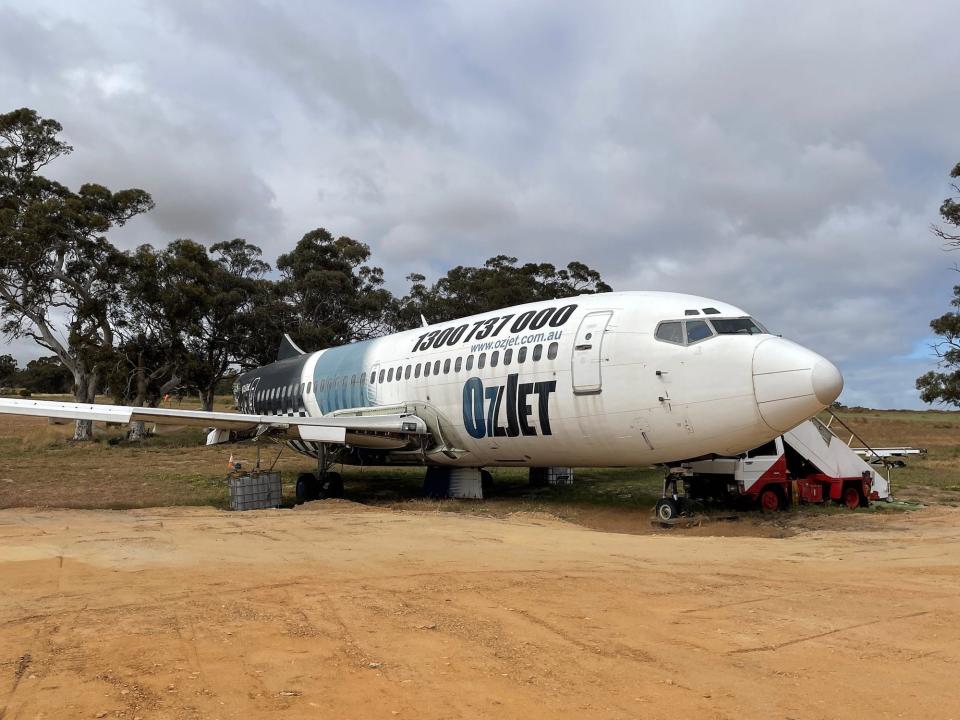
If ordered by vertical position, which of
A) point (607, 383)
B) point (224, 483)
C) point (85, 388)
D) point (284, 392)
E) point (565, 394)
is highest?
point (85, 388)

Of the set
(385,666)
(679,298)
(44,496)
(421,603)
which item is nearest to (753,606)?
(421,603)

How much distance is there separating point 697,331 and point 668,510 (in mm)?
3201

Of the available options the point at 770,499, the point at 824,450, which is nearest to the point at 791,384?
the point at 770,499

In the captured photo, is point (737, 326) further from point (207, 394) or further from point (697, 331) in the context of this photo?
point (207, 394)

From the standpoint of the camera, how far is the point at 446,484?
17641 millimetres

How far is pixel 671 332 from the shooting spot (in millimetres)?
12125

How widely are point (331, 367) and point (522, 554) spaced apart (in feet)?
47.9

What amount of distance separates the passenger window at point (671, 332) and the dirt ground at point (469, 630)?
14.0ft

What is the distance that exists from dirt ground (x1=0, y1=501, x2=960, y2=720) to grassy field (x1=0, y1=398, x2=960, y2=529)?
21.1ft

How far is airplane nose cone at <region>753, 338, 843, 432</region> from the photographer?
10453 millimetres

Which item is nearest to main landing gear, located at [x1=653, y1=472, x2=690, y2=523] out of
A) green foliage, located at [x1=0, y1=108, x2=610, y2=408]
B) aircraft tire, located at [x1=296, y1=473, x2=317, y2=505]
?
aircraft tire, located at [x1=296, y1=473, x2=317, y2=505]

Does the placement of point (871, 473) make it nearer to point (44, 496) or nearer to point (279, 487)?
point (279, 487)

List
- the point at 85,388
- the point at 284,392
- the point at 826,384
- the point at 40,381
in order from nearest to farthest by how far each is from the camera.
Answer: the point at 826,384 < the point at 284,392 < the point at 85,388 < the point at 40,381

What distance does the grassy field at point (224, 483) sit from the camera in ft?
51.3
